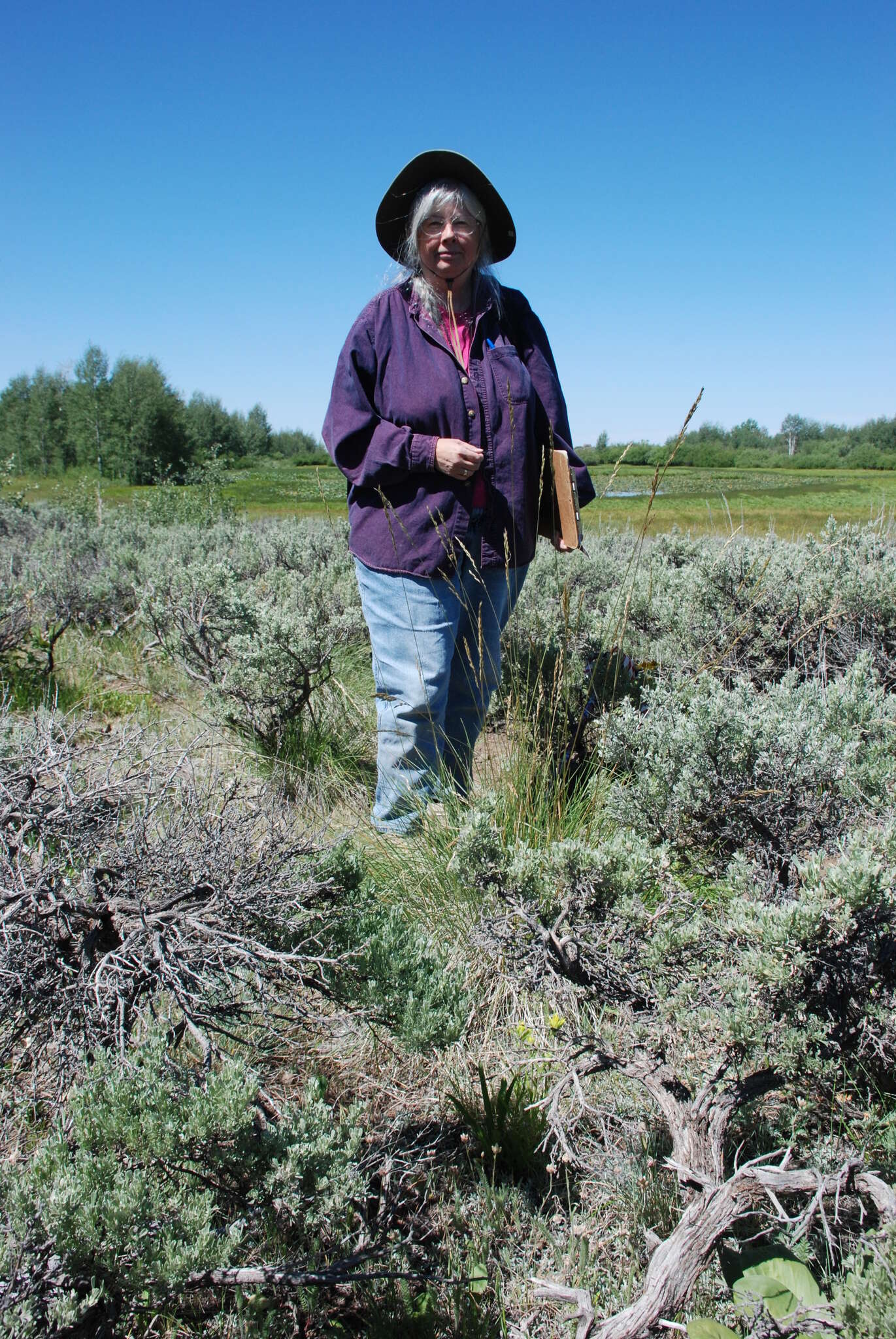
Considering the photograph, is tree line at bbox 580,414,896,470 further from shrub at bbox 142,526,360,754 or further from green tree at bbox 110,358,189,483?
green tree at bbox 110,358,189,483

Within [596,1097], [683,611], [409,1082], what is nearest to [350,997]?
[409,1082]

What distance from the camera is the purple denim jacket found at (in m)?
2.78

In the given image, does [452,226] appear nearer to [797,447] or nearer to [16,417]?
[797,447]

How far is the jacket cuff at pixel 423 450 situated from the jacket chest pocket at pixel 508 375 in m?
0.33

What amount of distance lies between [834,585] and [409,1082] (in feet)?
10.5

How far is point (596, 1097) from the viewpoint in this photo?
184 cm

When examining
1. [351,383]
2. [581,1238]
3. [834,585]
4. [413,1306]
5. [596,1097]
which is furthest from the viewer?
[834,585]

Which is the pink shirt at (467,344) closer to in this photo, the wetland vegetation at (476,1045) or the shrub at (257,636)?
the wetland vegetation at (476,1045)

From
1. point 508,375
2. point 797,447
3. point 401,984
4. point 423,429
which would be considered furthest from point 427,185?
point 797,447

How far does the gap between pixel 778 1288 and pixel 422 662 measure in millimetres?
2128

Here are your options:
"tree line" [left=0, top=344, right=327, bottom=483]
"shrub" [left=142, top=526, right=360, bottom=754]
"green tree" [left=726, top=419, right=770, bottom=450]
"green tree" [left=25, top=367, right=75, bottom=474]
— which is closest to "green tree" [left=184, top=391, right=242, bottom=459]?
"tree line" [left=0, top=344, right=327, bottom=483]

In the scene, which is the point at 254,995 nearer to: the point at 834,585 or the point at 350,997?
the point at 350,997

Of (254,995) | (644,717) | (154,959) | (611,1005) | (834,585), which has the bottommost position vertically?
(611,1005)

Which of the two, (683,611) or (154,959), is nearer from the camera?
(154,959)
